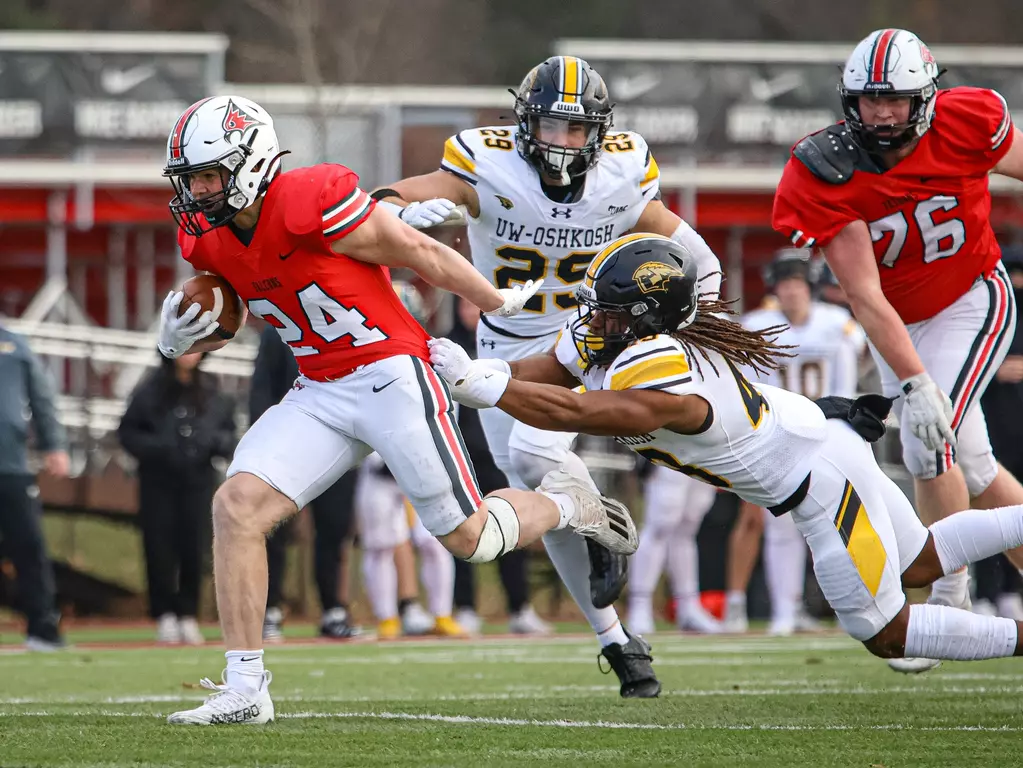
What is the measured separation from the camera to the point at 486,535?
5.03 metres

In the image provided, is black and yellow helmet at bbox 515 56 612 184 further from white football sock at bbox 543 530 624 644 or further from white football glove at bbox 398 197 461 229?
white football sock at bbox 543 530 624 644

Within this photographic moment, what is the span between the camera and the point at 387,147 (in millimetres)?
14156

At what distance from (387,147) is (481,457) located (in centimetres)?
503

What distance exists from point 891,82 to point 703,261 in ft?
2.83

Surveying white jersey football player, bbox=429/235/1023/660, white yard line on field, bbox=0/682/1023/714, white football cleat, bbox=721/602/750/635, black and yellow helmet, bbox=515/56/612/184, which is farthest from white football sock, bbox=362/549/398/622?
white jersey football player, bbox=429/235/1023/660

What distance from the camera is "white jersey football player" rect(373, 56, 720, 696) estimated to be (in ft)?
17.9

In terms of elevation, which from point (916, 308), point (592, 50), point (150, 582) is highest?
point (592, 50)

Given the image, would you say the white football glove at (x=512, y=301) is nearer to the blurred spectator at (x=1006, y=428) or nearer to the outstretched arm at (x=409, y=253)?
the outstretched arm at (x=409, y=253)

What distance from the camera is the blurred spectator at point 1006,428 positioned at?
29.6 feet

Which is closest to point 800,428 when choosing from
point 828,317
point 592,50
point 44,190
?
point 828,317


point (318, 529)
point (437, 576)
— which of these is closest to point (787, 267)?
point (437, 576)

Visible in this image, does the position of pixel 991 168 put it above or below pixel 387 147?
below

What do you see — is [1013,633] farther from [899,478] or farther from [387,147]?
[387,147]

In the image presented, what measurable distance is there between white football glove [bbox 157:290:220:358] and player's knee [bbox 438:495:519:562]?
0.98 meters
